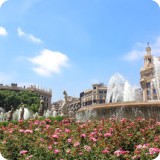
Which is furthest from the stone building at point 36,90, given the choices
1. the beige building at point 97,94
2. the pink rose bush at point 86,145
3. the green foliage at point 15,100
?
the pink rose bush at point 86,145

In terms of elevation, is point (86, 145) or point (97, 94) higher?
point (97, 94)

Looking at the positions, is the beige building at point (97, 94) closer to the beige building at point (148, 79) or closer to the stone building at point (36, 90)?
the stone building at point (36, 90)

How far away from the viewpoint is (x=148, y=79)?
76.4 m

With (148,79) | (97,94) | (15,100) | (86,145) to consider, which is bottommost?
(86,145)

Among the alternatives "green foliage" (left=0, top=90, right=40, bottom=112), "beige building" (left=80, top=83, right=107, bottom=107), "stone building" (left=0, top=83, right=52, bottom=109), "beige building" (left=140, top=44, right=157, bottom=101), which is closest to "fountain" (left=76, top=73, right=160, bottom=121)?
"green foliage" (left=0, top=90, right=40, bottom=112)

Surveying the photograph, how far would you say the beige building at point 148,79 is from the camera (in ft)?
232

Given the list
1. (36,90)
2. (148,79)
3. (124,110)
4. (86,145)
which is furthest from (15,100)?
(86,145)

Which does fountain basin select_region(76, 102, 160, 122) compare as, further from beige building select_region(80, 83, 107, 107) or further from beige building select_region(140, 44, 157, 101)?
beige building select_region(80, 83, 107, 107)

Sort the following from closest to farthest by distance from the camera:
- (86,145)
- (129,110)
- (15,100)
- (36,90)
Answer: (86,145)
(129,110)
(15,100)
(36,90)

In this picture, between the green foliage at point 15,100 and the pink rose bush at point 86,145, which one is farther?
the green foliage at point 15,100

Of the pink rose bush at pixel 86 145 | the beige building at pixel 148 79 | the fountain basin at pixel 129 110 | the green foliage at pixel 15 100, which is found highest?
the beige building at pixel 148 79

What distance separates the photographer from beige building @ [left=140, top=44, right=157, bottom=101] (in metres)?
70.8

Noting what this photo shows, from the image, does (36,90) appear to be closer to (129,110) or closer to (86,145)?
(129,110)

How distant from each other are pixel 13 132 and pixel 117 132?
2724mm
